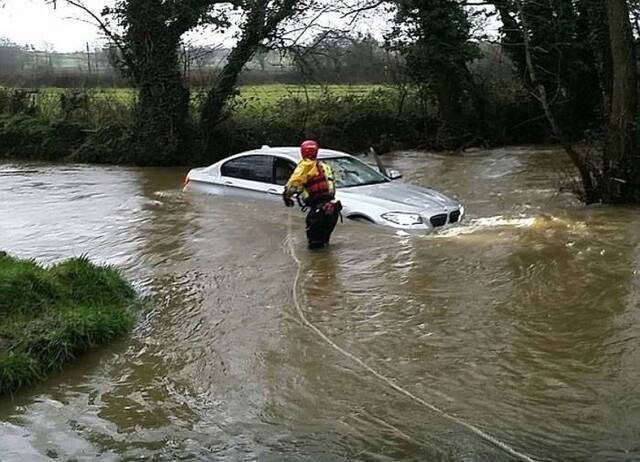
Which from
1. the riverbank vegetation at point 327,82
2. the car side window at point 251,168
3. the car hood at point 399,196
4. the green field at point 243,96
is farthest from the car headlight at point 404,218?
the green field at point 243,96

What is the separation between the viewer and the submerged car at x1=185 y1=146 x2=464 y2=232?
36.9 ft

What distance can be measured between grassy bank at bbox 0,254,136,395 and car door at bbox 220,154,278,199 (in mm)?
4198

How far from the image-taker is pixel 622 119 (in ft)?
48.3

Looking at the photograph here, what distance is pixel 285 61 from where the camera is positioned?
23.9 m

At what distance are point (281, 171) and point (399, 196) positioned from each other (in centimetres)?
204

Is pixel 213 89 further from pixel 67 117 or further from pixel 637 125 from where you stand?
pixel 637 125

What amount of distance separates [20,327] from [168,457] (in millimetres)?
2649

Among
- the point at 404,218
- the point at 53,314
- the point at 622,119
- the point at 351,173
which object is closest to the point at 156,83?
the point at 351,173

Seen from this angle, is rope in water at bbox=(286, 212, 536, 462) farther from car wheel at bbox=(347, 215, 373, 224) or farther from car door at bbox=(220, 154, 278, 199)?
car door at bbox=(220, 154, 278, 199)

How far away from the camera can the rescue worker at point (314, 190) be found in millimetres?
10273

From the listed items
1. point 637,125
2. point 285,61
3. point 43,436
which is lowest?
point 43,436

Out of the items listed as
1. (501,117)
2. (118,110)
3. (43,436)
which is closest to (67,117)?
(118,110)

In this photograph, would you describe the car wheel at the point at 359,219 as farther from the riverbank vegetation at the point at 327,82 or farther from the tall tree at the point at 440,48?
the tall tree at the point at 440,48

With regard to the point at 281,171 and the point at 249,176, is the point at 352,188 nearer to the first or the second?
the point at 281,171
